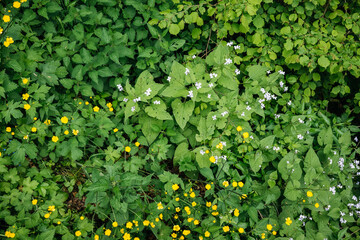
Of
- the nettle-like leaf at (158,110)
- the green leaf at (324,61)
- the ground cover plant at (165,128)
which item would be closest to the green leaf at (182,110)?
the ground cover plant at (165,128)

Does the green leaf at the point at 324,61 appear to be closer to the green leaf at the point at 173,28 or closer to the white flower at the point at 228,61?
the white flower at the point at 228,61

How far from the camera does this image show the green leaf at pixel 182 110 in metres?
2.82

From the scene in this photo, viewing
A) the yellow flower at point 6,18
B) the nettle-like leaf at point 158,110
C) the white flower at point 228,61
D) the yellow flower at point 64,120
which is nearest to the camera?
the yellow flower at point 6,18

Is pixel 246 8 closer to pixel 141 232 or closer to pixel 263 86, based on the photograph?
pixel 263 86

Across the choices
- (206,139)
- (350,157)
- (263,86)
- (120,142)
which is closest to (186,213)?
(206,139)

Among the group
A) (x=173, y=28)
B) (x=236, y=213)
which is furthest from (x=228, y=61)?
(x=236, y=213)

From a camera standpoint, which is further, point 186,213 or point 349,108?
point 349,108

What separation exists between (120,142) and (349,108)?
355 centimetres

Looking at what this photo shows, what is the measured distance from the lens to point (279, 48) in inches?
127

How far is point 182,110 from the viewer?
9.39 ft

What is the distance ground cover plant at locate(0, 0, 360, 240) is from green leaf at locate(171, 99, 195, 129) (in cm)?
1

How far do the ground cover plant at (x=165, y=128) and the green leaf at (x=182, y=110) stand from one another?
12mm

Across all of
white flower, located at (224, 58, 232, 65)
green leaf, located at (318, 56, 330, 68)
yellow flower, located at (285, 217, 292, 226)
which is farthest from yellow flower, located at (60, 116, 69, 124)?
green leaf, located at (318, 56, 330, 68)

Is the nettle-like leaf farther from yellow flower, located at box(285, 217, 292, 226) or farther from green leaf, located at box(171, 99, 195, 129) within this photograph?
yellow flower, located at box(285, 217, 292, 226)
